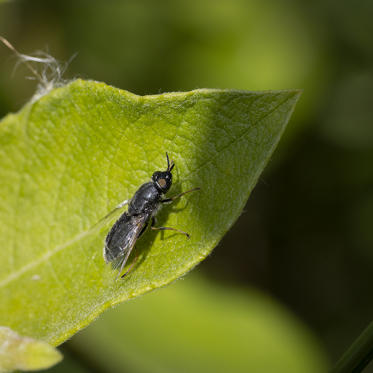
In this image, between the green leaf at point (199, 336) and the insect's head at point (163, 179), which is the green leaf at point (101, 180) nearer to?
the insect's head at point (163, 179)

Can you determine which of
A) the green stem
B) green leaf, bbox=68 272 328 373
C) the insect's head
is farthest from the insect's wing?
green leaf, bbox=68 272 328 373

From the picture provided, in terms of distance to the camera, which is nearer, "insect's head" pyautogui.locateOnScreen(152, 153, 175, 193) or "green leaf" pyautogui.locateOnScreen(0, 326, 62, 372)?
"green leaf" pyautogui.locateOnScreen(0, 326, 62, 372)

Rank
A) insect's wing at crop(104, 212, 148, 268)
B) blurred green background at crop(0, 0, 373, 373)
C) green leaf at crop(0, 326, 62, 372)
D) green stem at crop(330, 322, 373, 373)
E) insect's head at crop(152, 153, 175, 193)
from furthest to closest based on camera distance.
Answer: blurred green background at crop(0, 0, 373, 373) < insect's head at crop(152, 153, 175, 193) < insect's wing at crop(104, 212, 148, 268) < green stem at crop(330, 322, 373, 373) < green leaf at crop(0, 326, 62, 372)

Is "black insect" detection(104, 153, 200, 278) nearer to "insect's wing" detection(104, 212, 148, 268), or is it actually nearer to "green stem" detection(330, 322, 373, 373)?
"insect's wing" detection(104, 212, 148, 268)

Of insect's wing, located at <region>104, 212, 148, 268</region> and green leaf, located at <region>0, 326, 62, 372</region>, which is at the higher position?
insect's wing, located at <region>104, 212, 148, 268</region>

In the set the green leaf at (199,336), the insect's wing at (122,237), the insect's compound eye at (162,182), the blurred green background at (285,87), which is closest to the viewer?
the insect's wing at (122,237)

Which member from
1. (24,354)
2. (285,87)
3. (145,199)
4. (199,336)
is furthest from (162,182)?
(285,87)

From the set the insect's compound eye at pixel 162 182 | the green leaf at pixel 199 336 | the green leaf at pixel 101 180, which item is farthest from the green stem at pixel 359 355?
the green leaf at pixel 199 336

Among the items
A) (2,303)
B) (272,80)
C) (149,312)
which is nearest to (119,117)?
(2,303)
